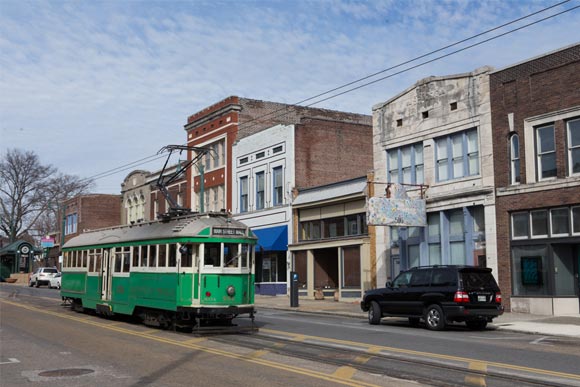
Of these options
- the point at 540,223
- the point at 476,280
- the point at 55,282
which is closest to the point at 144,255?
the point at 476,280

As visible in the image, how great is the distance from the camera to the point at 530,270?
24.0 m

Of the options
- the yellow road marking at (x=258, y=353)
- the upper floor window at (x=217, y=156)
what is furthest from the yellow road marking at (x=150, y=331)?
the upper floor window at (x=217, y=156)

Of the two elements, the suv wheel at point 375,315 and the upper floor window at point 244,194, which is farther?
the upper floor window at point 244,194

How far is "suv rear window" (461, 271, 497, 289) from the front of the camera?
1873 centimetres

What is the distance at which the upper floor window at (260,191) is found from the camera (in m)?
40.9

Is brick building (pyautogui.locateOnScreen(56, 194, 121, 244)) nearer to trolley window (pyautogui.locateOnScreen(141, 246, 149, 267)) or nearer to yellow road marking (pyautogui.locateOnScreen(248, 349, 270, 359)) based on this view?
trolley window (pyautogui.locateOnScreen(141, 246, 149, 267))

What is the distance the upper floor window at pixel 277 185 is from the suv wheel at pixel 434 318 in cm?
2039

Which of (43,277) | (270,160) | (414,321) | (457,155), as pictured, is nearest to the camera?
(414,321)

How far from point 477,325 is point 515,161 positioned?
7624mm

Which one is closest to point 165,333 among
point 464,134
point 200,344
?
point 200,344

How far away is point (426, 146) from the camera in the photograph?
2859 cm

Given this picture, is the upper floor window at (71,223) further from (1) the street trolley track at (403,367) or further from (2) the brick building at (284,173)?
(1) the street trolley track at (403,367)

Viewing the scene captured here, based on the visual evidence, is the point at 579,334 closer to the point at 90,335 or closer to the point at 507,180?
the point at 507,180

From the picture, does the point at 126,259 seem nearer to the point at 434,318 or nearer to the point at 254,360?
the point at 434,318
